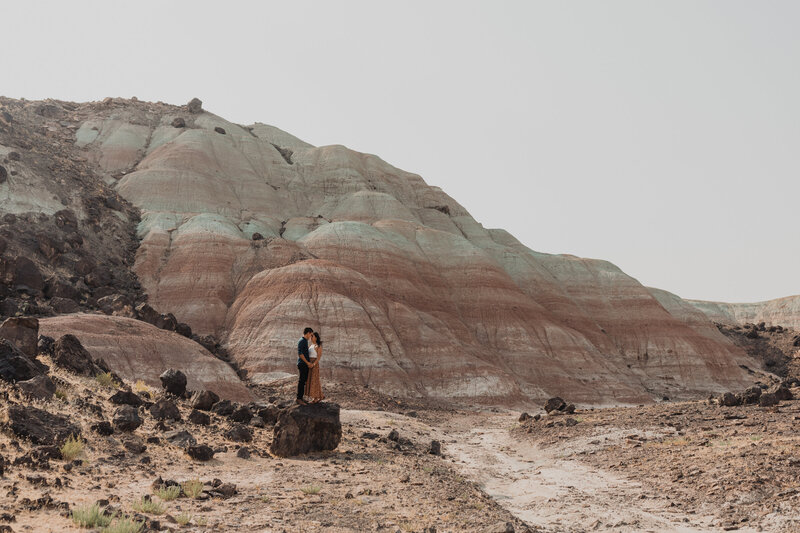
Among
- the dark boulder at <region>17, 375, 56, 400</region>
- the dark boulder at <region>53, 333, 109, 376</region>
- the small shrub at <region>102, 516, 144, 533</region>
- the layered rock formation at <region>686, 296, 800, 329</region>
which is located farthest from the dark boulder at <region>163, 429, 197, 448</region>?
the layered rock formation at <region>686, 296, 800, 329</region>

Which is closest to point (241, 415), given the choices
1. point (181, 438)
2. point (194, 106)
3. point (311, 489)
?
point (181, 438)

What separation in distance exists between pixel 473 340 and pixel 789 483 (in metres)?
43.1

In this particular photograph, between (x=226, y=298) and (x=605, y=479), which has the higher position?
(x=226, y=298)

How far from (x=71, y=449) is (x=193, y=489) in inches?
113

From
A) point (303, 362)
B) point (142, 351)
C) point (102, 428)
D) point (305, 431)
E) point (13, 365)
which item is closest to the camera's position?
point (102, 428)

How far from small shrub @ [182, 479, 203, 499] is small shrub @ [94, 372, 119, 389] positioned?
352 inches

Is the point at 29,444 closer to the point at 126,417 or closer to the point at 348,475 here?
the point at 126,417

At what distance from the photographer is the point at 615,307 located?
73500mm

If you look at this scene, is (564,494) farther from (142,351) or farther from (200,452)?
(142,351)

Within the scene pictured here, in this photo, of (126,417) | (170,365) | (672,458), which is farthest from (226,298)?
(672,458)

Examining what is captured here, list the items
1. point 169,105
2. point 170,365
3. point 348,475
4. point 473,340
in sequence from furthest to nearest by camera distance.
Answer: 1. point 169,105
2. point 473,340
3. point 170,365
4. point 348,475

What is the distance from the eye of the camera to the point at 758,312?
128m

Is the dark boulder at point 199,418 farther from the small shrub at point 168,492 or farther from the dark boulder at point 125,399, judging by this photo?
the small shrub at point 168,492

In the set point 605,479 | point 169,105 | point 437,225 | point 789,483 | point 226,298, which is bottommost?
point 605,479
